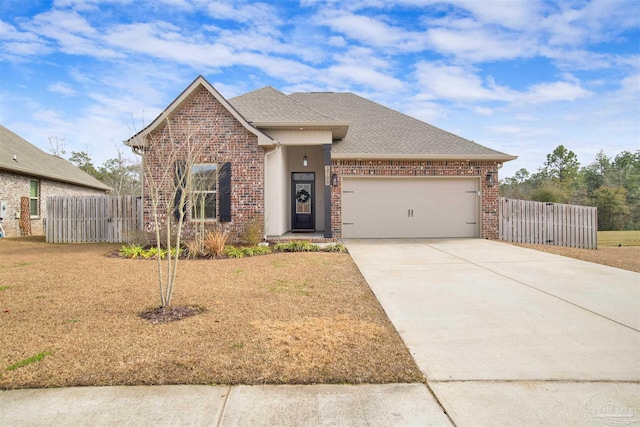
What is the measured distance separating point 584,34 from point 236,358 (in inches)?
628

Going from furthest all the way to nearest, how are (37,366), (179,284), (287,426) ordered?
(179,284), (37,366), (287,426)

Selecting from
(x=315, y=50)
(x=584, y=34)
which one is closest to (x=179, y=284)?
(x=315, y=50)

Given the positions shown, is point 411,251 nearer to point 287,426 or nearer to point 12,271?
point 287,426

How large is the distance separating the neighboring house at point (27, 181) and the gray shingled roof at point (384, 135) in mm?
12640

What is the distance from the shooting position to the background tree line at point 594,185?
28.2 meters

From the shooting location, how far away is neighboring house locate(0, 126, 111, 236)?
559 inches

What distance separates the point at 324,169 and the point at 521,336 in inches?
379

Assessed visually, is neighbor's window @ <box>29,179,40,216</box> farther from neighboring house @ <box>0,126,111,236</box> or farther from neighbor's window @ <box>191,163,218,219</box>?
neighbor's window @ <box>191,163,218,219</box>

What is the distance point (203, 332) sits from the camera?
3.78 meters

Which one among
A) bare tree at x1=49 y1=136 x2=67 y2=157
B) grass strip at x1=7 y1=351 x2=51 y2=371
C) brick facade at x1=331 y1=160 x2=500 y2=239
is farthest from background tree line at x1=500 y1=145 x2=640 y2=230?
bare tree at x1=49 y1=136 x2=67 y2=157

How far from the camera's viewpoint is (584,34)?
12344 mm

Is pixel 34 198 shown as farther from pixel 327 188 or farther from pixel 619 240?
pixel 619 240

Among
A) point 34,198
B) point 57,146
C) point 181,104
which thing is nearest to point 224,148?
point 181,104

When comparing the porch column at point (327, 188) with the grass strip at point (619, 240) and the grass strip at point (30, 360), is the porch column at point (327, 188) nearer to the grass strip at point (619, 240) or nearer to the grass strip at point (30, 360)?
the grass strip at point (30, 360)
